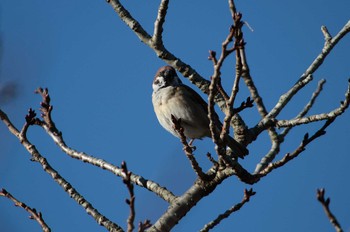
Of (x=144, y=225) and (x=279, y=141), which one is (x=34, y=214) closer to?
(x=144, y=225)

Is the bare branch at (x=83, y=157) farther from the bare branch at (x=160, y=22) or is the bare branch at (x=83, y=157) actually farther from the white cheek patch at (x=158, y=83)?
the white cheek patch at (x=158, y=83)

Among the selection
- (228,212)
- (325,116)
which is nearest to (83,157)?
(228,212)

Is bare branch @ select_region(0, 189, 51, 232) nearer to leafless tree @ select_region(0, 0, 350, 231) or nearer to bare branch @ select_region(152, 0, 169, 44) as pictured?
leafless tree @ select_region(0, 0, 350, 231)

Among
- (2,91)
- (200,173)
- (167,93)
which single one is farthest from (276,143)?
(2,91)

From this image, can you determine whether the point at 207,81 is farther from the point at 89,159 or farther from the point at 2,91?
the point at 2,91

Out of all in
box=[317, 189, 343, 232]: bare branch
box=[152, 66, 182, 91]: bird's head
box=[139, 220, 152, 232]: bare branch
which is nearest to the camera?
box=[317, 189, 343, 232]: bare branch

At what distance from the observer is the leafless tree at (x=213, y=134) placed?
343cm

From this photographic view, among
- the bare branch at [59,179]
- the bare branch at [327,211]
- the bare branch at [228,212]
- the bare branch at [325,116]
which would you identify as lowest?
the bare branch at [327,211]

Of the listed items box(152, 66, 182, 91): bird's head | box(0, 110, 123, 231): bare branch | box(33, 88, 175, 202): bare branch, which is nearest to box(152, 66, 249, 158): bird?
box(152, 66, 182, 91): bird's head

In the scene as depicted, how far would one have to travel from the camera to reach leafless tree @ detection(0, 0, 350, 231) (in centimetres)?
343

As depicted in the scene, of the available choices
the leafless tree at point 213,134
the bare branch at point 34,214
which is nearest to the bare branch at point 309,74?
the leafless tree at point 213,134

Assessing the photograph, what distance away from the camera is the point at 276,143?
19.3 feet

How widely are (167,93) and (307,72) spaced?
70.6 inches

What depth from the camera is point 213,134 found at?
3.70 m
